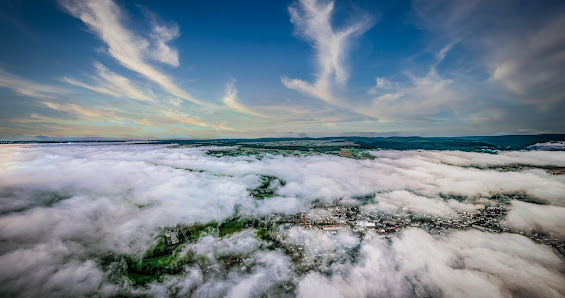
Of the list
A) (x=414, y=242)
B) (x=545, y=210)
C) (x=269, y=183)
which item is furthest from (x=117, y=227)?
(x=545, y=210)

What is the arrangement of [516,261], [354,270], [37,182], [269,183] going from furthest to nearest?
[269,183] < [37,182] < [354,270] < [516,261]

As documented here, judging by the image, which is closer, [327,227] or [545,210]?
[327,227]

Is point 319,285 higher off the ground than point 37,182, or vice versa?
point 37,182

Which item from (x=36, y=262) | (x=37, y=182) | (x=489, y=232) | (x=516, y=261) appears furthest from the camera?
(x=37, y=182)

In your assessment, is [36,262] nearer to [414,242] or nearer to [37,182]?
[37,182]

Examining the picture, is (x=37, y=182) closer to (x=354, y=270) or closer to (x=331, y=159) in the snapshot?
(x=354, y=270)

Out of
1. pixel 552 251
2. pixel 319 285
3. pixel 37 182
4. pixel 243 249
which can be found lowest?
pixel 243 249

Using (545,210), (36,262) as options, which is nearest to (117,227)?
(36,262)
